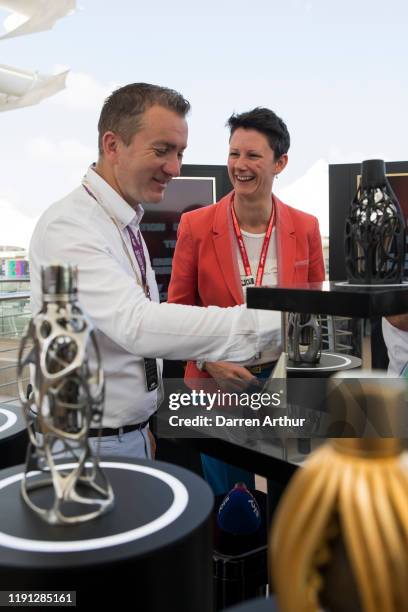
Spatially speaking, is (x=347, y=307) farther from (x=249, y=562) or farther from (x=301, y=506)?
(x=249, y=562)

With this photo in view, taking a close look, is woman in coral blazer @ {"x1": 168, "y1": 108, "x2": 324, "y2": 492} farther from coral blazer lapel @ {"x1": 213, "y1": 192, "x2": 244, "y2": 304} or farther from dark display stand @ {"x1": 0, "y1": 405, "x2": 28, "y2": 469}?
dark display stand @ {"x1": 0, "y1": 405, "x2": 28, "y2": 469}

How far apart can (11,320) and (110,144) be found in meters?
3.63

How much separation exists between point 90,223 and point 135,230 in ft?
0.81

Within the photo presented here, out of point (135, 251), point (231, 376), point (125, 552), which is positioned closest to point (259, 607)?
point (125, 552)

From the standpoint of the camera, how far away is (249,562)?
154 centimetres

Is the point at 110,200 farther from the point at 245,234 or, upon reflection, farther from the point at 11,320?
the point at 11,320

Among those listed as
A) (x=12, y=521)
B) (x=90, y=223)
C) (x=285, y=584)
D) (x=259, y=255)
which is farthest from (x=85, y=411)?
(x=259, y=255)

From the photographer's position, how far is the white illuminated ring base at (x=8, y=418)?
4.46ft

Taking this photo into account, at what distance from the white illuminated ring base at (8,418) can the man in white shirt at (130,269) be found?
22cm

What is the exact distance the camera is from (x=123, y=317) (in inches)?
47.2

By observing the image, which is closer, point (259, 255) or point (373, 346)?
point (373, 346)

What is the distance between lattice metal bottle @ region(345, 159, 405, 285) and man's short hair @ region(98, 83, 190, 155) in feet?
1.98

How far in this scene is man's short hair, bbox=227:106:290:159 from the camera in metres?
2.08

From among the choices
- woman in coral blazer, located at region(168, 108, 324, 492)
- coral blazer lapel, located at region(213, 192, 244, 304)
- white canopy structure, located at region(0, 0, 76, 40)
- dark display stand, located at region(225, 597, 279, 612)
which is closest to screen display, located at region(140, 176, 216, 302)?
woman in coral blazer, located at region(168, 108, 324, 492)
